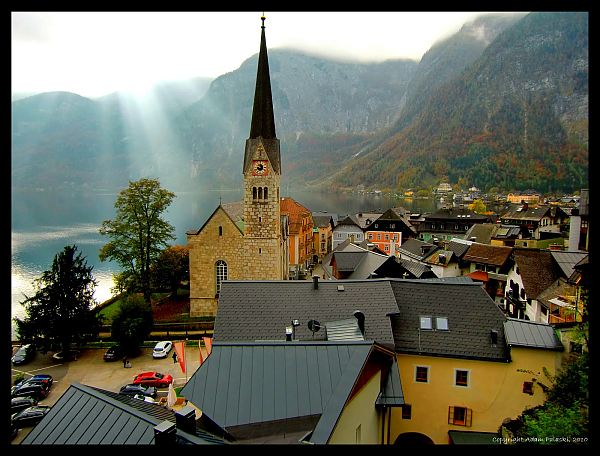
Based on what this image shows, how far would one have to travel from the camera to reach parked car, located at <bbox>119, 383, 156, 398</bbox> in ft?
51.9

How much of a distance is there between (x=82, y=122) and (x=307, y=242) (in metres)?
189

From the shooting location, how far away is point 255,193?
25234 millimetres

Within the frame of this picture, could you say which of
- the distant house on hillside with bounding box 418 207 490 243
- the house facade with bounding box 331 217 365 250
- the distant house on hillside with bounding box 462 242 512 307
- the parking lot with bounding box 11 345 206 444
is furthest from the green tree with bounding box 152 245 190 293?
the distant house on hillside with bounding box 418 207 490 243

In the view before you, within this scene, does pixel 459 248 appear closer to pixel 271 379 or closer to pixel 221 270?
pixel 221 270

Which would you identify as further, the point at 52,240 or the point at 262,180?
the point at 52,240

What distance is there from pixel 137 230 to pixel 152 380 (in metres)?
12.5

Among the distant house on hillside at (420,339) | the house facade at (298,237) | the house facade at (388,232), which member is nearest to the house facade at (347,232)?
the house facade at (388,232)

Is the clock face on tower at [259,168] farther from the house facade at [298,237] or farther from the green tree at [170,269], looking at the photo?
the house facade at [298,237]

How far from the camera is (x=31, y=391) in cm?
1577

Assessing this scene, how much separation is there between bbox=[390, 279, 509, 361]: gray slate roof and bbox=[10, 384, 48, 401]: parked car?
44.9 feet

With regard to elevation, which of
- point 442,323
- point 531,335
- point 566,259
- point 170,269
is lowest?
point 531,335

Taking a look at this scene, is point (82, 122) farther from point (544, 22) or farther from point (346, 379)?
point (346, 379)

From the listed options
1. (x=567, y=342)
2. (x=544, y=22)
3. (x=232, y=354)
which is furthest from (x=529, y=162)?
(x=232, y=354)

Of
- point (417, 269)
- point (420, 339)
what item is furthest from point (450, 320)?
point (417, 269)
